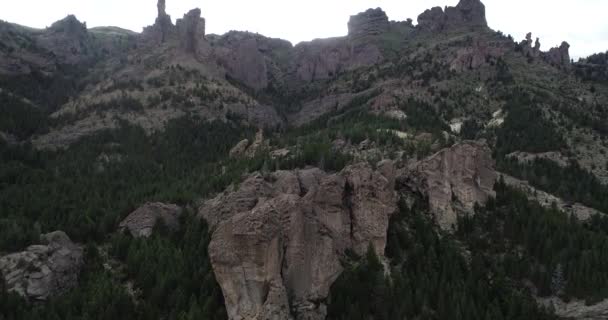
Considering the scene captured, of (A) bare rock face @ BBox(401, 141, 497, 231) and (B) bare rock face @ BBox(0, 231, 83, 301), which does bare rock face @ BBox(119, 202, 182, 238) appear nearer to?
(B) bare rock face @ BBox(0, 231, 83, 301)

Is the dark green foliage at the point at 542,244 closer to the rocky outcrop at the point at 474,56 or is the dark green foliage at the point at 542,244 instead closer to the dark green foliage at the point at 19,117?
the rocky outcrop at the point at 474,56

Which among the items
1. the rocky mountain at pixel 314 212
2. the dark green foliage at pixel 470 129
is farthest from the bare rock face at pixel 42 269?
the dark green foliage at pixel 470 129

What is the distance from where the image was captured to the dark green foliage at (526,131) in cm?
13075

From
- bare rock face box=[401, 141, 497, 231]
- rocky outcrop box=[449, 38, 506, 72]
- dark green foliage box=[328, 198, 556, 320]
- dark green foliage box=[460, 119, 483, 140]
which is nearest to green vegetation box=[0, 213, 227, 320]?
dark green foliage box=[328, 198, 556, 320]

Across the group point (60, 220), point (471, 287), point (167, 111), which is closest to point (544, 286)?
point (471, 287)

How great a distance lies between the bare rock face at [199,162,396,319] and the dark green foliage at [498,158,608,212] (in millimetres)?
43692

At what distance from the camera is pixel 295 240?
66688 mm

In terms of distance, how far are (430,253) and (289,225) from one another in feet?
69.8

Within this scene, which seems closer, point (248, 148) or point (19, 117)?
point (248, 148)

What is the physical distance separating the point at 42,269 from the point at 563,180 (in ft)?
309

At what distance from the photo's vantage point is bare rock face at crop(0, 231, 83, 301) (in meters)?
68.1

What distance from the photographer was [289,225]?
221 feet

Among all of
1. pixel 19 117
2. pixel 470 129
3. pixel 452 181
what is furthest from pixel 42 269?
pixel 470 129

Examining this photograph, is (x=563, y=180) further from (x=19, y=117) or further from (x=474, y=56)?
(x=19, y=117)
